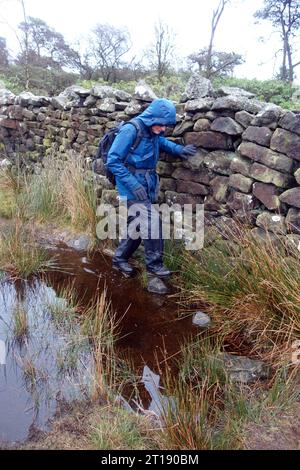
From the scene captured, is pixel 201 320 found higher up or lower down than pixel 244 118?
lower down

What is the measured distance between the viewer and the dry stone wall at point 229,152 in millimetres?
3621

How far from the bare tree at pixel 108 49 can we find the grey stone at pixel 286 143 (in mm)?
9559

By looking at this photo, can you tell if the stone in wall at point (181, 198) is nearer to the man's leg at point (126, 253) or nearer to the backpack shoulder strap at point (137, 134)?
the man's leg at point (126, 253)

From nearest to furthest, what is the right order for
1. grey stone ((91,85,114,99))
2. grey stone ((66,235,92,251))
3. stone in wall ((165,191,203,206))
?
stone in wall ((165,191,203,206)) → grey stone ((66,235,92,251)) → grey stone ((91,85,114,99))

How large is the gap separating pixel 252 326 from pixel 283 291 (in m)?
0.38

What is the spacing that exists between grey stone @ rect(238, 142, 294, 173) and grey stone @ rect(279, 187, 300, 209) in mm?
187

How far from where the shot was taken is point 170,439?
2.19 m

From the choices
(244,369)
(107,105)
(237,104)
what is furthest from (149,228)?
(107,105)

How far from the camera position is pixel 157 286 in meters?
4.26

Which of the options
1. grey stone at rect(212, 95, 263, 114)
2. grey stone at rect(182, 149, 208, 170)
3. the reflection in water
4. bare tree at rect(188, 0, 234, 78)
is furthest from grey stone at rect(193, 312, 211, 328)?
bare tree at rect(188, 0, 234, 78)

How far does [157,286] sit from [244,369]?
1.50 m

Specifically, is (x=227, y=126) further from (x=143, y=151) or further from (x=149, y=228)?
(x=149, y=228)

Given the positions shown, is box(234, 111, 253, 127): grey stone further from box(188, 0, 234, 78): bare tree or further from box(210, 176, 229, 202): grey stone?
box(188, 0, 234, 78): bare tree

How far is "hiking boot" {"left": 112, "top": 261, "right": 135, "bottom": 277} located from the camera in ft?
15.0
